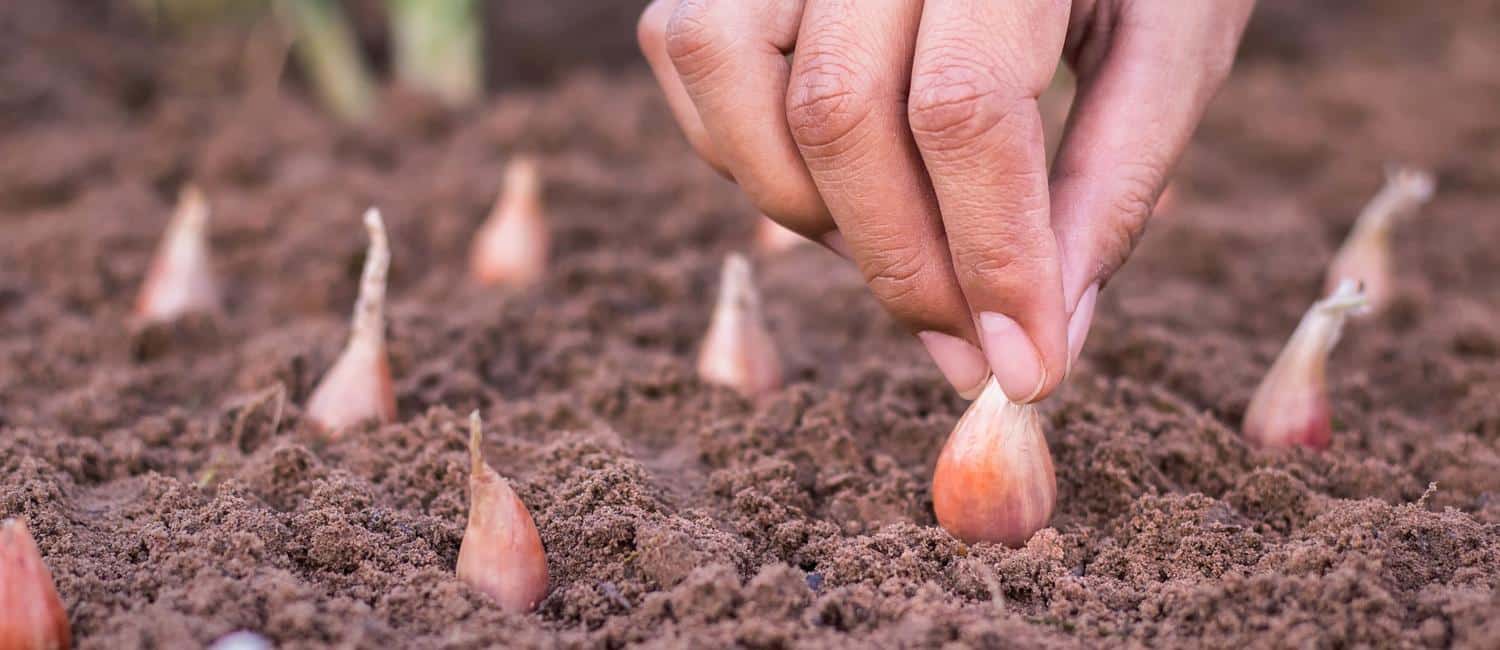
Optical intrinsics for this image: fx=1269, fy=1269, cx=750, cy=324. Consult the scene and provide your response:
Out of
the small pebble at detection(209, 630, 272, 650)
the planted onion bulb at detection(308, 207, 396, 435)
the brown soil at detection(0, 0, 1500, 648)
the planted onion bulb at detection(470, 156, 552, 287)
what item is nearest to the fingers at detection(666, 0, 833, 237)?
the brown soil at detection(0, 0, 1500, 648)

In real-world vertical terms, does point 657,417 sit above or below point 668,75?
below

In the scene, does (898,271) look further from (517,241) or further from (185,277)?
(185,277)

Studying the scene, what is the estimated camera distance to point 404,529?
1.23 metres

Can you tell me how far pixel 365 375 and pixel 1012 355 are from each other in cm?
77

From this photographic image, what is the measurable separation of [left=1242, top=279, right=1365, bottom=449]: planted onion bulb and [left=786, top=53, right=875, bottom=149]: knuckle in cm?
68

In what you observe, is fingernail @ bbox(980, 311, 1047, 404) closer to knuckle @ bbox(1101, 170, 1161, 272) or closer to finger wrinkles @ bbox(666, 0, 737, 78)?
knuckle @ bbox(1101, 170, 1161, 272)

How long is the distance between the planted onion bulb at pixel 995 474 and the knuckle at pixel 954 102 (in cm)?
28

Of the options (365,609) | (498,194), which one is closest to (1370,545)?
(365,609)

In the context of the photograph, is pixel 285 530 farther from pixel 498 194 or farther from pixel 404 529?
pixel 498 194

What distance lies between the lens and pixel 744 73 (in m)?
1.17

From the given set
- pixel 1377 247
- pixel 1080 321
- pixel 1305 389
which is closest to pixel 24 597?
pixel 1080 321

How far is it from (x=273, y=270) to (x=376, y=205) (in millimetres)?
245

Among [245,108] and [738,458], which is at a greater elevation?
[245,108]

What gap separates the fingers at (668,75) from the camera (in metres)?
1.33
